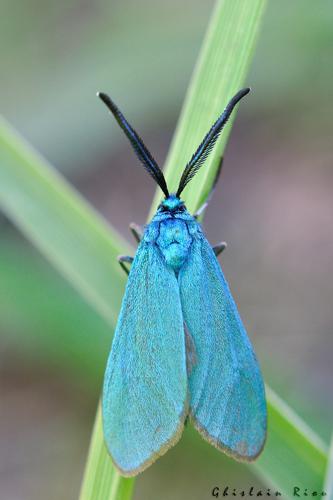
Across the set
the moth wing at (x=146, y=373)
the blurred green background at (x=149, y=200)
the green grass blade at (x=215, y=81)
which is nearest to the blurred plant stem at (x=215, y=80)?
the green grass blade at (x=215, y=81)

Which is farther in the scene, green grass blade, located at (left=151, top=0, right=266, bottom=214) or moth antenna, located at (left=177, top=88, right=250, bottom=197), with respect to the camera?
green grass blade, located at (left=151, top=0, right=266, bottom=214)

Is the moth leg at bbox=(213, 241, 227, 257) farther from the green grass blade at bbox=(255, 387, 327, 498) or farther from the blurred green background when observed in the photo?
the blurred green background

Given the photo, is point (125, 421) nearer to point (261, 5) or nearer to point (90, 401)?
point (261, 5)

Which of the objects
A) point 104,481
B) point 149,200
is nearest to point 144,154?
point 104,481

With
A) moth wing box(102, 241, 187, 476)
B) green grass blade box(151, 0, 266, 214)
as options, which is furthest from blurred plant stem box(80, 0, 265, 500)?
moth wing box(102, 241, 187, 476)

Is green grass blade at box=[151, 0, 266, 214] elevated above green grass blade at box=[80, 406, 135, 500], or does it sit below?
above

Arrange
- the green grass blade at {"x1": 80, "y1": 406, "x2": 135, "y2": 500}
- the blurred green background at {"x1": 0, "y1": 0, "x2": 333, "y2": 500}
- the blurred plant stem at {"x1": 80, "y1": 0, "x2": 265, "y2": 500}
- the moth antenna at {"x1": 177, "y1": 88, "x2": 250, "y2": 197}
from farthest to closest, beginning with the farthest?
1. the blurred green background at {"x1": 0, "y1": 0, "x2": 333, "y2": 500}
2. the blurred plant stem at {"x1": 80, "y1": 0, "x2": 265, "y2": 500}
3. the moth antenna at {"x1": 177, "y1": 88, "x2": 250, "y2": 197}
4. the green grass blade at {"x1": 80, "y1": 406, "x2": 135, "y2": 500}

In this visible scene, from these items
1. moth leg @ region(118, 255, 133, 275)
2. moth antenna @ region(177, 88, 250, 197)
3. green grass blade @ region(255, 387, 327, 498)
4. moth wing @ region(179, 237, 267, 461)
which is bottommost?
green grass blade @ region(255, 387, 327, 498)

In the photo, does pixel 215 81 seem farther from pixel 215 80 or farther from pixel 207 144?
pixel 207 144
